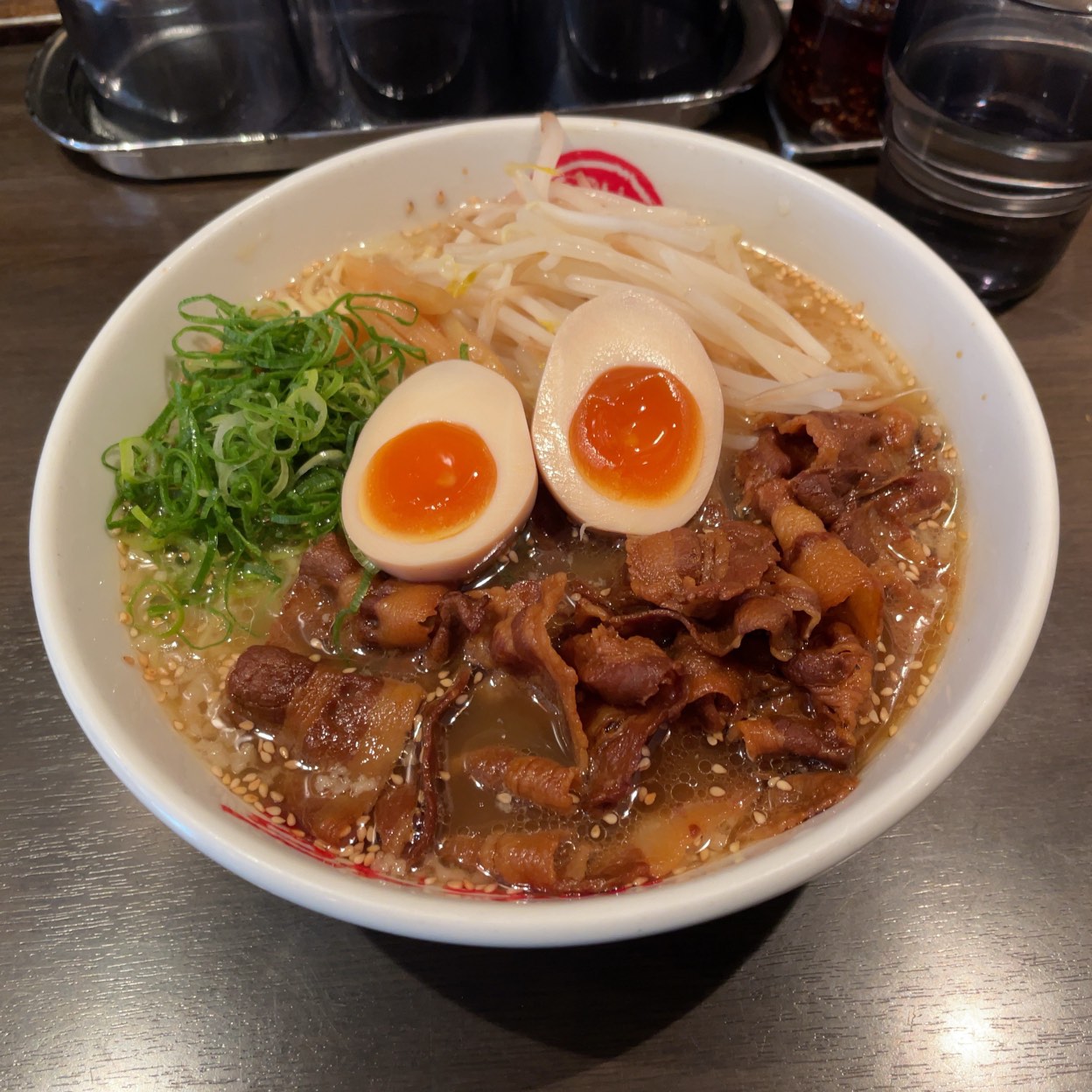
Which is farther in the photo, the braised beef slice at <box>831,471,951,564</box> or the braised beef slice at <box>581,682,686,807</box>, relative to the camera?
the braised beef slice at <box>831,471,951,564</box>

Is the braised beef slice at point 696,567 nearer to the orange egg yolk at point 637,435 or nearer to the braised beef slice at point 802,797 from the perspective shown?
the orange egg yolk at point 637,435

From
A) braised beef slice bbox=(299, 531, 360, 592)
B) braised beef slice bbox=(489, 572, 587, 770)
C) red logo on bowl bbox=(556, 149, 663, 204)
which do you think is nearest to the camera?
braised beef slice bbox=(489, 572, 587, 770)

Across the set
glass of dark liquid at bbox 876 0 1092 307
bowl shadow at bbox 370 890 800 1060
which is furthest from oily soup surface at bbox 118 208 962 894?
glass of dark liquid at bbox 876 0 1092 307

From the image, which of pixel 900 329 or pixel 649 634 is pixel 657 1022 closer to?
pixel 649 634

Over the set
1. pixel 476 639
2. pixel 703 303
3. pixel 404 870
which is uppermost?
pixel 703 303

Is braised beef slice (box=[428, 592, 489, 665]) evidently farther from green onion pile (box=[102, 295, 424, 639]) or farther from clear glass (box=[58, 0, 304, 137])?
clear glass (box=[58, 0, 304, 137])

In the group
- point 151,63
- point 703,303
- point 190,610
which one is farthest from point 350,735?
point 151,63

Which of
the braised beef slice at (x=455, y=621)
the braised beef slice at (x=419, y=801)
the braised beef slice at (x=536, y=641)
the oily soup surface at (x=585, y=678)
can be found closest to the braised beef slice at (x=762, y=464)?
the oily soup surface at (x=585, y=678)
